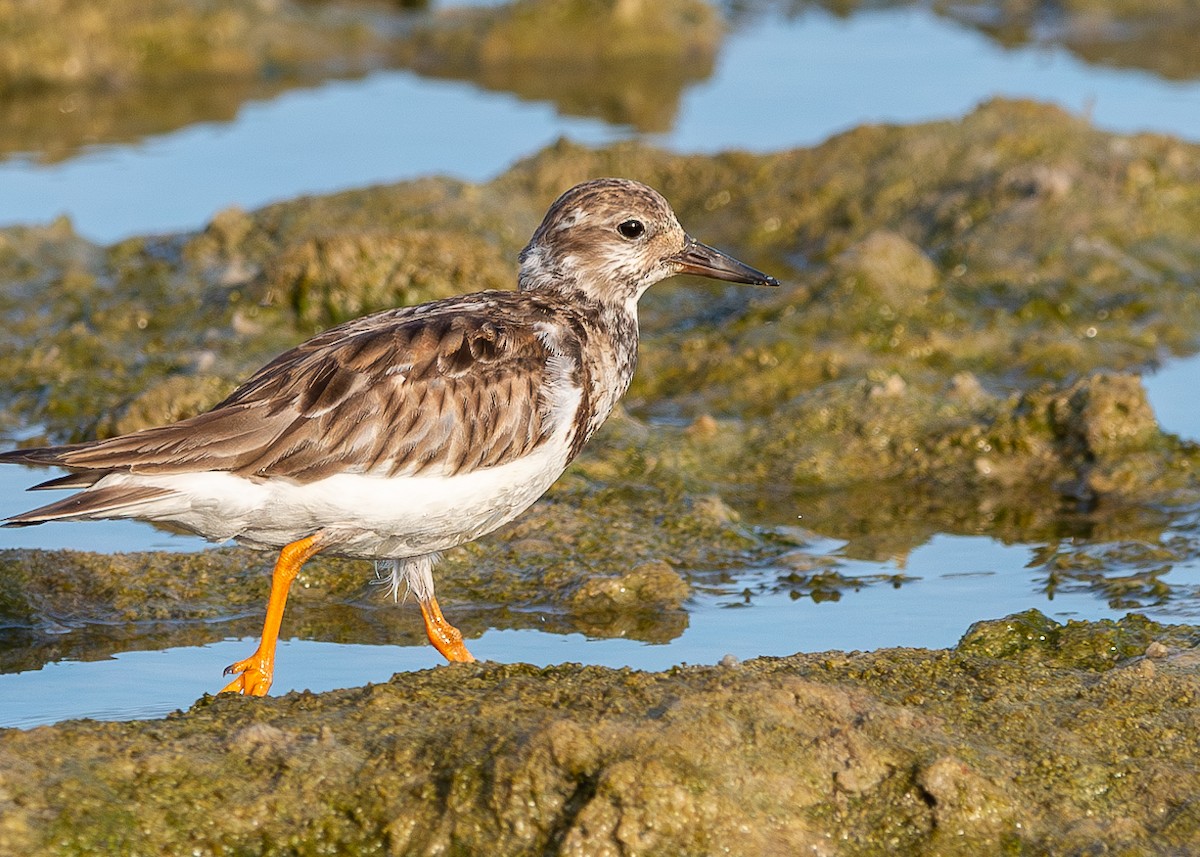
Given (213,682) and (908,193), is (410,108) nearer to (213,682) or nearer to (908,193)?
(908,193)

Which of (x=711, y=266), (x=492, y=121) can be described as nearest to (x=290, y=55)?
(x=492, y=121)

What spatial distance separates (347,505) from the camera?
5.16 metres

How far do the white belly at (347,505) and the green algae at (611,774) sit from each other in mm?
694

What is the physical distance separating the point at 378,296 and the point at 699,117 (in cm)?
554

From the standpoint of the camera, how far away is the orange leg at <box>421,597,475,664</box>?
5.72m

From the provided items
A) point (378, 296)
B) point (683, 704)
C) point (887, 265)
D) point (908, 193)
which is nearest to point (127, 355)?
point (378, 296)

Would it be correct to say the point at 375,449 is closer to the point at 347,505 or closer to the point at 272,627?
the point at 347,505

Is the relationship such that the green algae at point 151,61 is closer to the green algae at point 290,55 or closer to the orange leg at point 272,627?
the green algae at point 290,55

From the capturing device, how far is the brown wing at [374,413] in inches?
201

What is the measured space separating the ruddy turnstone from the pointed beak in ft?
2.53

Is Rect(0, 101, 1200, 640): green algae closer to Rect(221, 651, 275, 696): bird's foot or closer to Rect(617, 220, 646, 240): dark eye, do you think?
Rect(221, 651, 275, 696): bird's foot

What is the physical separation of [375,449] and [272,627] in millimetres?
628

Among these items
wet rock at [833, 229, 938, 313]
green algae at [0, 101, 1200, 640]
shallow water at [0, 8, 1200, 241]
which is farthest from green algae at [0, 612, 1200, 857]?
shallow water at [0, 8, 1200, 241]

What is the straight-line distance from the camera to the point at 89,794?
13.3 feet
